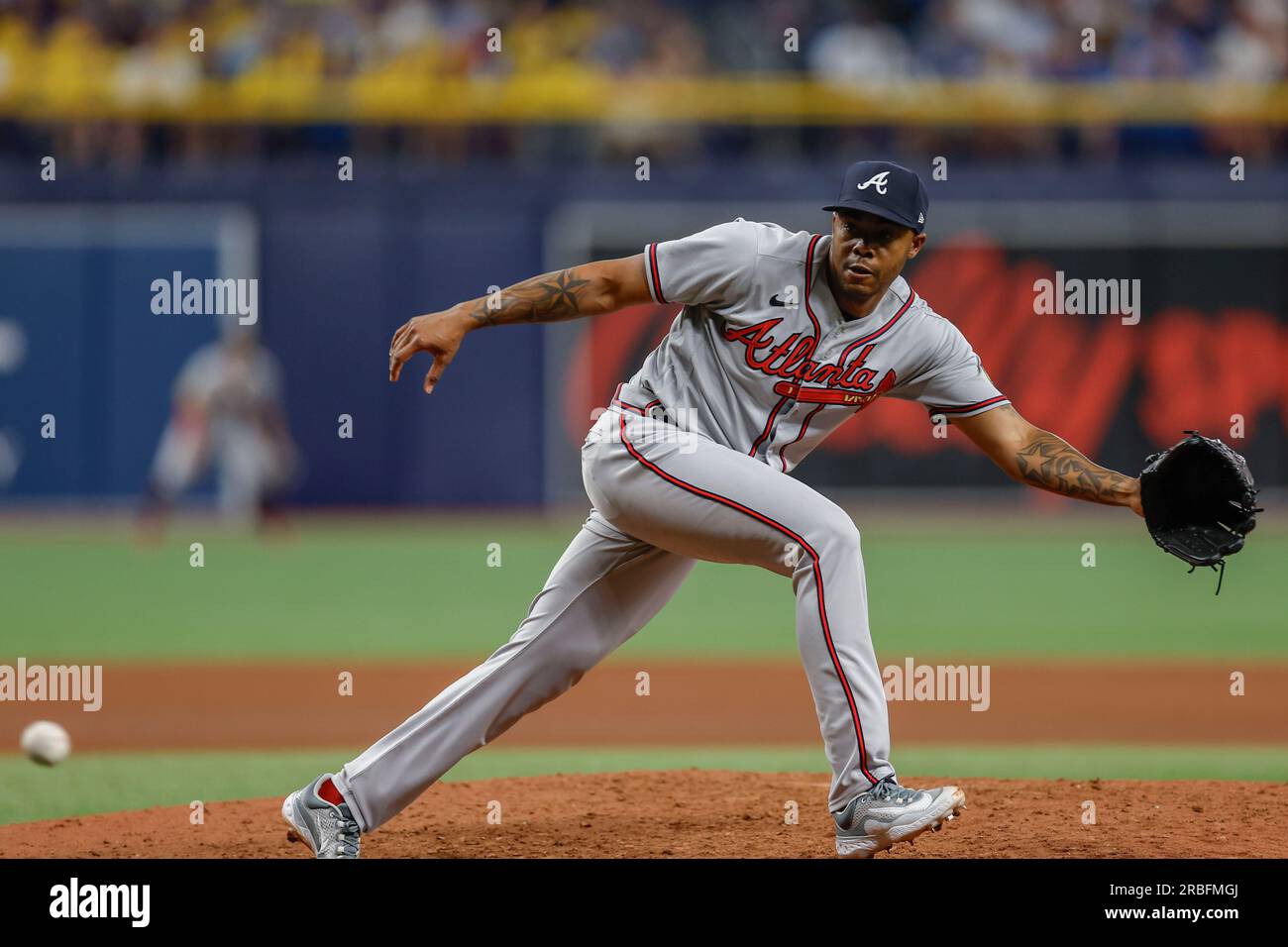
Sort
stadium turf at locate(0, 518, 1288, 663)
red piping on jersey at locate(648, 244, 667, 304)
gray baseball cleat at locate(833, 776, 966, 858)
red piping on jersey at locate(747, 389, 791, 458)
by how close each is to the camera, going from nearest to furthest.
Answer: gray baseball cleat at locate(833, 776, 966, 858) → red piping on jersey at locate(648, 244, 667, 304) → red piping on jersey at locate(747, 389, 791, 458) → stadium turf at locate(0, 518, 1288, 663)

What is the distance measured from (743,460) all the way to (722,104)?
1338 cm

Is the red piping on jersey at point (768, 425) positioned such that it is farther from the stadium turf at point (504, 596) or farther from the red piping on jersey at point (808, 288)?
the stadium turf at point (504, 596)

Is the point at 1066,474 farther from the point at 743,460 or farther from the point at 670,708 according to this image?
the point at 670,708

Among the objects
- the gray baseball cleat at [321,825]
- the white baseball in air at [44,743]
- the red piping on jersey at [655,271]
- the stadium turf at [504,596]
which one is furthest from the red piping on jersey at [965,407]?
the stadium turf at [504,596]

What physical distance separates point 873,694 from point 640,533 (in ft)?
2.69

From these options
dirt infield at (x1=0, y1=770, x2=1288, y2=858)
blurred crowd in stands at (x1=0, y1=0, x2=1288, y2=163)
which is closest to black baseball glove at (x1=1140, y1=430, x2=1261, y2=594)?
dirt infield at (x1=0, y1=770, x2=1288, y2=858)

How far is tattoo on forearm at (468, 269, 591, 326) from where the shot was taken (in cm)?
461

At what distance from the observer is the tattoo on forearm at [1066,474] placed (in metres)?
4.72

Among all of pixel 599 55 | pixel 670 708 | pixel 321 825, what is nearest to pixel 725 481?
pixel 321 825

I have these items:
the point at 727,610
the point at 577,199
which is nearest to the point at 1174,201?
the point at 577,199

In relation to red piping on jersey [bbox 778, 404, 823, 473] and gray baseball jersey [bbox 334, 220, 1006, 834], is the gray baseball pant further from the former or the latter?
red piping on jersey [bbox 778, 404, 823, 473]

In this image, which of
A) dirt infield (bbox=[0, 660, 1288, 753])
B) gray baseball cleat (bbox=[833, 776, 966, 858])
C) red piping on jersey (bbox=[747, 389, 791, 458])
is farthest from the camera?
dirt infield (bbox=[0, 660, 1288, 753])

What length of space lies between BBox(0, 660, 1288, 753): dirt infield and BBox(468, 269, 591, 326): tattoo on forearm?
3.19 metres

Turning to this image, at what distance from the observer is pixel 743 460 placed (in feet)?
15.2
